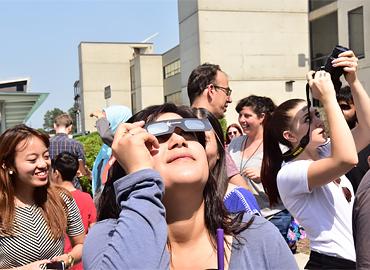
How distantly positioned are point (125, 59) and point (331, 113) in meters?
60.4

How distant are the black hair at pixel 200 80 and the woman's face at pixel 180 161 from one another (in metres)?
2.21

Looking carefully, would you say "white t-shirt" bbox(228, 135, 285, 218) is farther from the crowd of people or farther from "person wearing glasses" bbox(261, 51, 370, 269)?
"person wearing glasses" bbox(261, 51, 370, 269)

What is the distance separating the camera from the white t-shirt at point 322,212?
91.4 inches

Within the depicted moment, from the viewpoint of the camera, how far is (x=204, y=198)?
67.4 inches

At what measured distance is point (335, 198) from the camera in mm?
2395

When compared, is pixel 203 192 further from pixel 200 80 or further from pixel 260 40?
pixel 260 40

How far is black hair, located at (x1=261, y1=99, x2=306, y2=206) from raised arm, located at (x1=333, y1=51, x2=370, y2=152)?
11.8 inches

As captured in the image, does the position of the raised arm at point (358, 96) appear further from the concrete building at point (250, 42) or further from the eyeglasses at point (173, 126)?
the concrete building at point (250, 42)

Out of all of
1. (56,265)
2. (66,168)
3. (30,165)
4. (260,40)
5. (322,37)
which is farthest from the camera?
(322,37)

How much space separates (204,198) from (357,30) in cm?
→ 1983

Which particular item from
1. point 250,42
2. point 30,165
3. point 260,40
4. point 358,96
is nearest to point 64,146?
point 30,165

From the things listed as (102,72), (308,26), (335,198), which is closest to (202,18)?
(308,26)

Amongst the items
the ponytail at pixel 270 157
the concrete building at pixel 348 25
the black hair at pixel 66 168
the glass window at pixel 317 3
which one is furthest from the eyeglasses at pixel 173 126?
the glass window at pixel 317 3

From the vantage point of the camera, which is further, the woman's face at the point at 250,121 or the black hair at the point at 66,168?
the black hair at the point at 66,168
